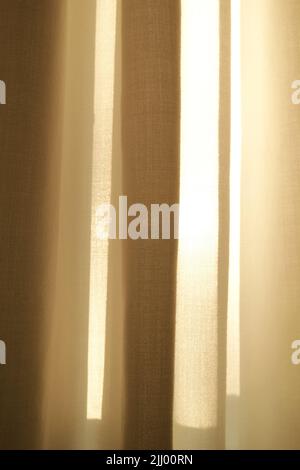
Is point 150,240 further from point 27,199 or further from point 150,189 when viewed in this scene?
point 27,199

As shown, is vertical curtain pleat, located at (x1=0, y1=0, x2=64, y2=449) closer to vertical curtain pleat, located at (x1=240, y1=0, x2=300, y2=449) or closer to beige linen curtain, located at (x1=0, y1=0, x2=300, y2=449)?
beige linen curtain, located at (x1=0, y1=0, x2=300, y2=449)

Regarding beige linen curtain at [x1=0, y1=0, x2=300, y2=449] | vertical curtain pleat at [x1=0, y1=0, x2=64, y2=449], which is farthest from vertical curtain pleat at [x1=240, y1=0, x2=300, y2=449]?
vertical curtain pleat at [x1=0, y1=0, x2=64, y2=449]

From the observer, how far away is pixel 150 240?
0.83 m

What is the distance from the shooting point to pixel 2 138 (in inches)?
34.1

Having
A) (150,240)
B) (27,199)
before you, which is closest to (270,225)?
(150,240)

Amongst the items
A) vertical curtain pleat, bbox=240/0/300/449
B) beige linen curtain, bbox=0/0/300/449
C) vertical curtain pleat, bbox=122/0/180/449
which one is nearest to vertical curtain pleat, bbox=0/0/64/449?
beige linen curtain, bbox=0/0/300/449

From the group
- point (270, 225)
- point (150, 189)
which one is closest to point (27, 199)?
point (150, 189)

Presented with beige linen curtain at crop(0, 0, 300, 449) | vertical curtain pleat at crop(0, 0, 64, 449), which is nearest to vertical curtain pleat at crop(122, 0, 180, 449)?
beige linen curtain at crop(0, 0, 300, 449)

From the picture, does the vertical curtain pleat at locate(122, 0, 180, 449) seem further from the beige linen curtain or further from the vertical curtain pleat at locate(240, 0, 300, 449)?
the vertical curtain pleat at locate(240, 0, 300, 449)

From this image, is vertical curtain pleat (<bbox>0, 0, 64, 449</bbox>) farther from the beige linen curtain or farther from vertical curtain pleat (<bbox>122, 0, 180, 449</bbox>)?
vertical curtain pleat (<bbox>122, 0, 180, 449</bbox>)

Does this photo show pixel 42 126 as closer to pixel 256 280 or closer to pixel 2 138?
pixel 2 138

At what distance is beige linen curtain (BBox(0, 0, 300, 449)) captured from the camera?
83 cm
